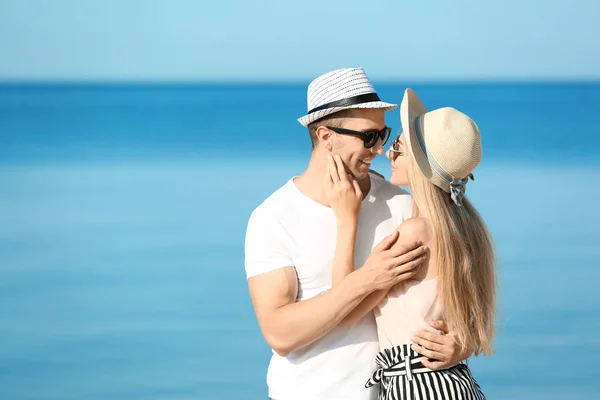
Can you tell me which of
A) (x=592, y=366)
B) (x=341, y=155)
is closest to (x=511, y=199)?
(x=592, y=366)

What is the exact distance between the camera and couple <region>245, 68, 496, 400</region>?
119 inches

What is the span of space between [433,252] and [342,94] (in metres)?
0.57

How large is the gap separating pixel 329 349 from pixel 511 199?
299 inches

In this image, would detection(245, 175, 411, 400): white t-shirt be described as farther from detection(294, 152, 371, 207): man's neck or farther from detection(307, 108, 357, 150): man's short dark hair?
detection(307, 108, 357, 150): man's short dark hair

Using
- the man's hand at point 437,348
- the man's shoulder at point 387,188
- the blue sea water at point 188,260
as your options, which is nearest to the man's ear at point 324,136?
the man's shoulder at point 387,188

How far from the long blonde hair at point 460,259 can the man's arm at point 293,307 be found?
0.26 meters

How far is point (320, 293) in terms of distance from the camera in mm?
3137

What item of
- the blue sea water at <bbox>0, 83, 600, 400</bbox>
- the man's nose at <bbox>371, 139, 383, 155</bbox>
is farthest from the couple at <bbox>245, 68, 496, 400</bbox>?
the blue sea water at <bbox>0, 83, 600, 400</bbox>

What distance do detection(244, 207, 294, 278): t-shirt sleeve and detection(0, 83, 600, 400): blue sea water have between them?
9.41ft

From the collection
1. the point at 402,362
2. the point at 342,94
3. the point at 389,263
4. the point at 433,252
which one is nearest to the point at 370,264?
the point at 389,263

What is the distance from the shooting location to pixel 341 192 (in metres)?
3.08

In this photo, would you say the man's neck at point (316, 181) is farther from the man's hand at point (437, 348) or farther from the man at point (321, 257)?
the man's hand at point (437, 348)

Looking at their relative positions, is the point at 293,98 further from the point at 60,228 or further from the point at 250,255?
the point at 250,255

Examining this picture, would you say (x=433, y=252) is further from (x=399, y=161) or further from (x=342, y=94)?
(x=342, y=94)
